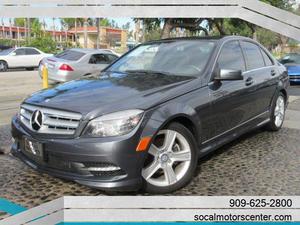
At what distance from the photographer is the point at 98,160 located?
11.5ft

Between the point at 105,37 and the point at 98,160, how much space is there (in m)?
99.6

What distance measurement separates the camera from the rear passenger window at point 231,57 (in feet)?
16.4

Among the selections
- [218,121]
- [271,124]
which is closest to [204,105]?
[218,121]

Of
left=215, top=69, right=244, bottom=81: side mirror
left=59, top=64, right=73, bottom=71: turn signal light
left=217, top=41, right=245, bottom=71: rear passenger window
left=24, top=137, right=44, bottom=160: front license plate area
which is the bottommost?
left=59, top=64, right=73, bottom=71: turn signal light

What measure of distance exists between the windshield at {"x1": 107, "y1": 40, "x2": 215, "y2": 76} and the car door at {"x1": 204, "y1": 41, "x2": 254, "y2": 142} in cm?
22

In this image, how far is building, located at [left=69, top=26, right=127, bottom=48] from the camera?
96.0m

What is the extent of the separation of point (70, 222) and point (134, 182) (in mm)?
726

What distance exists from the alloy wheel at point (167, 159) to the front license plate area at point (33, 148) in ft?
3.26

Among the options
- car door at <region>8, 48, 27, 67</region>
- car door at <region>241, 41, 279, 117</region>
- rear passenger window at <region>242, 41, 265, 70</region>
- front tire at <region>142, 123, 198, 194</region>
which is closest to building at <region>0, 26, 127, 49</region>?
car door at <region>8, 48, 27, 67</region>

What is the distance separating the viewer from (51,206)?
3.51m

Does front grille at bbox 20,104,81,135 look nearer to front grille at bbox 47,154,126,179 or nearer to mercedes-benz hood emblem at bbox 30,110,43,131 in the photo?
mercedes-benz hood emblem at bbox 30,110,43,131

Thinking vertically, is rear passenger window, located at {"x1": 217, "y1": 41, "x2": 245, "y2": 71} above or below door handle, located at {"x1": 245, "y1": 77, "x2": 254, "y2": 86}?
above

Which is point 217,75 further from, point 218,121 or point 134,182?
point 134,182

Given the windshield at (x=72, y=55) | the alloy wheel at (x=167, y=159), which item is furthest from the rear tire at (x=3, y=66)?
the alloy wheel at (x=167, y=159)
